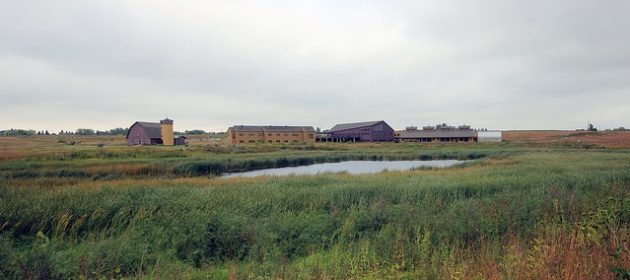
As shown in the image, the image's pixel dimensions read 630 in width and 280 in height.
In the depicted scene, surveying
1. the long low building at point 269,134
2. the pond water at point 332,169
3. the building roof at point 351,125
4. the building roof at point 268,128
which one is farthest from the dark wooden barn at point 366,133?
Result: the pond water at point 332,169

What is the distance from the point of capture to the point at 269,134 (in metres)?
76.4

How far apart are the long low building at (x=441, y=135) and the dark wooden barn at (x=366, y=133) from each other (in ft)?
12.2

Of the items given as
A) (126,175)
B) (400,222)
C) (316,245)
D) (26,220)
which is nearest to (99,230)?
(26,220)

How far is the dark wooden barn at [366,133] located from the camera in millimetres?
80938

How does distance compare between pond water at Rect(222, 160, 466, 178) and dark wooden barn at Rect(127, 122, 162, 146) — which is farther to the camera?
dark wooden barn at Rect(127, 122, 162, 146)

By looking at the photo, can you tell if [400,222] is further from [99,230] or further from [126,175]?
[126,175]

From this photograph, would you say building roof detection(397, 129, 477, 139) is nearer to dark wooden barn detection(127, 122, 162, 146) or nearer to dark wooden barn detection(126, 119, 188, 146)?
dark wooden barn detection(126, 119, 188, 146)

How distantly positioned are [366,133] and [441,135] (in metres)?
19.5

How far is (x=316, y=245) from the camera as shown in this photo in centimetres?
747

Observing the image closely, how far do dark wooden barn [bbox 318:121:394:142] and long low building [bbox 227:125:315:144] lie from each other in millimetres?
8212

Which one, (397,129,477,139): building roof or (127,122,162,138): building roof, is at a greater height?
(127,122,162,138): building roof

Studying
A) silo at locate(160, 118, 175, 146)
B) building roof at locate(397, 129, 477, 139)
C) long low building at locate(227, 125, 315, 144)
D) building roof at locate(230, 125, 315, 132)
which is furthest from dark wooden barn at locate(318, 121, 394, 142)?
silo at locate(160, 118, 175, 146)

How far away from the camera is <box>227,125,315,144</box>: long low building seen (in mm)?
73062

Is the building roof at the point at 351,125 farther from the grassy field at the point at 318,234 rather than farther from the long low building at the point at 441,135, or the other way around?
the grassy field at the point at 318,234
